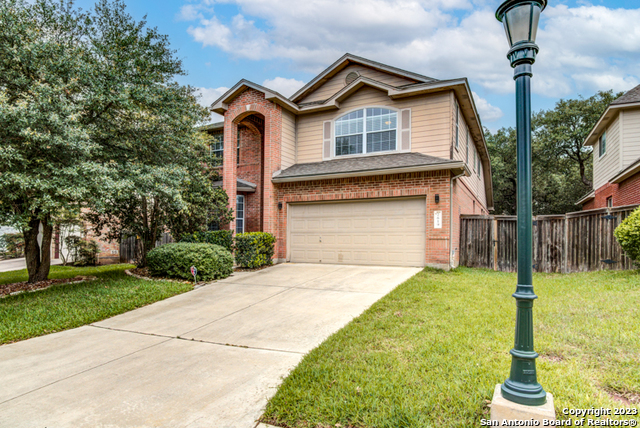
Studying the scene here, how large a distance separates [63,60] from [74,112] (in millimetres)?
1046

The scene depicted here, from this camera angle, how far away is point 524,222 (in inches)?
104

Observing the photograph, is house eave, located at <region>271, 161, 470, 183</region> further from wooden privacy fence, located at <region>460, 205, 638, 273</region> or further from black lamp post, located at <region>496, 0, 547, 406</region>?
black lamp post, located at <region>496, 0, 547, 406</region>

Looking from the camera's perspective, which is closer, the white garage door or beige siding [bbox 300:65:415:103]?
the white garage door

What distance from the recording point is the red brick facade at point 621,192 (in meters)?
11.2

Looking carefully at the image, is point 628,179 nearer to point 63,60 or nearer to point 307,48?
point 307,48

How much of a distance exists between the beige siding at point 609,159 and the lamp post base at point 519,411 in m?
14.3

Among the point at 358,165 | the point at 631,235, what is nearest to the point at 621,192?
the point at 631,235

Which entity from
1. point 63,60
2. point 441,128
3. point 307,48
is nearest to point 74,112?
point 63,60

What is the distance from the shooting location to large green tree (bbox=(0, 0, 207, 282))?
6.76 m

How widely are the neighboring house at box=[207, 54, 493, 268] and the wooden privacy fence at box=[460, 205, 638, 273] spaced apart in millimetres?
706

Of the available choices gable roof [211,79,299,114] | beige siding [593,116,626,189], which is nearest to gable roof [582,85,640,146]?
beige siding [593,116,626,189]

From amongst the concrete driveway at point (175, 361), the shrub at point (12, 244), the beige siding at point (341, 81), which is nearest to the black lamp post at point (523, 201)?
the concrete driveway at point (175, 361)

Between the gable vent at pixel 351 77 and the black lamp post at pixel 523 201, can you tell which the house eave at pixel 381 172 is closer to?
the gable vent at pixel 351 77

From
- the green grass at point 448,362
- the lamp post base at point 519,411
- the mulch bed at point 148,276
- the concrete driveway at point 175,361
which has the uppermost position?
the lamp post base at point 519,411
